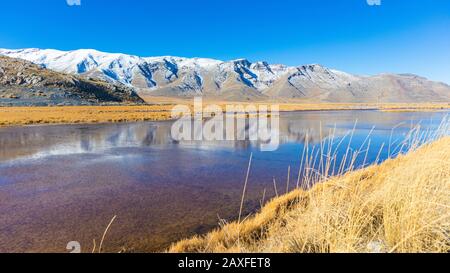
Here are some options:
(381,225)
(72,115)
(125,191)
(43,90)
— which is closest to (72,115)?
(72,115)

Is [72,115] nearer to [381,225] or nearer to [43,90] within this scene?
[381,225]

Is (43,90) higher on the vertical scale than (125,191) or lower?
higher

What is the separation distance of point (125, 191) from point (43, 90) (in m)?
86.6

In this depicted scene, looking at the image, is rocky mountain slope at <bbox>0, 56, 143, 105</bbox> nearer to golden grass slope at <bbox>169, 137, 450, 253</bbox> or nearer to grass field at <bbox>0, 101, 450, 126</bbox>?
grass field at <bbox>0, 101, 450, 126</bbox>

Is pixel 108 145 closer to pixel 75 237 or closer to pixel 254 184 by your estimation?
pixel 254 184

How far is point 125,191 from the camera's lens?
27.6 feet

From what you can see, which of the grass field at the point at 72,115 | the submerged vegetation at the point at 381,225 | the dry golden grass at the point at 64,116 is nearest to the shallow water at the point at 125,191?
the submerged vegetation at the point at 381,225

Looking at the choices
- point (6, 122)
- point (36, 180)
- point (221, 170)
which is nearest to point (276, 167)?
point (221, 170)

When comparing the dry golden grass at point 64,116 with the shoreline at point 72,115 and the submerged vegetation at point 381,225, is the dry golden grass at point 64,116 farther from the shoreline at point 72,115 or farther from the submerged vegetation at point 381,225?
the submerged vegetation at point 381,225

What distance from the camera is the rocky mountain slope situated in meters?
71.5

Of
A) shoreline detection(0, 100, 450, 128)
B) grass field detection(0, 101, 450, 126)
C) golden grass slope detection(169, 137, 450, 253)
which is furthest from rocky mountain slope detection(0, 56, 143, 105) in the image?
golden grass slope detection(169, 137, 450, 253)

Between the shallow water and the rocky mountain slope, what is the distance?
208 feet

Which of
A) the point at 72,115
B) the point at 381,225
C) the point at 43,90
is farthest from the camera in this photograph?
the point at 43,90
